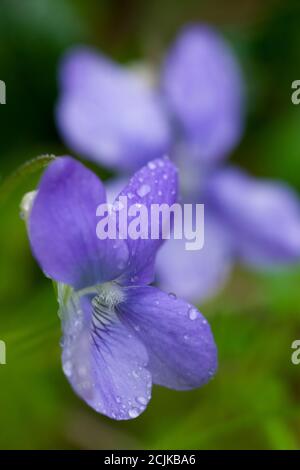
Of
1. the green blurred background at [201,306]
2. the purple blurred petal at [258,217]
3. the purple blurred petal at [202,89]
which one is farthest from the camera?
the purple blurred petal at [202,89]

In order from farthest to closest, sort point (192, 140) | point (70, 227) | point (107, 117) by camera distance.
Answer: point (192, 140) → point (107, 117) → point (70, 227)

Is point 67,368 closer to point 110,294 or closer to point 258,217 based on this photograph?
point 110,294

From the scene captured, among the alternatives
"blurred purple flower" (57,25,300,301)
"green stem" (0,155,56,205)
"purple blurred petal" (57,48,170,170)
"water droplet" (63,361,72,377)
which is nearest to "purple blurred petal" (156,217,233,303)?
"blurred purple flower" (57,25,300,301)

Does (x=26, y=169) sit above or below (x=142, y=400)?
above

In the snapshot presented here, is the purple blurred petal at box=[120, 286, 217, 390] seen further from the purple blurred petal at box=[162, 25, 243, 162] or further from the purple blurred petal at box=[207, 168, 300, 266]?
the purple blurred petal at box=[162, 25, 243, 162]

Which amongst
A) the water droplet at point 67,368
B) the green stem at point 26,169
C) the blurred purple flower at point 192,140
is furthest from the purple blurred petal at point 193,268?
the water droplet at point 67,368

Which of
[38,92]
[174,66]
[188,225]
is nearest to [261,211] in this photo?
[188,225]

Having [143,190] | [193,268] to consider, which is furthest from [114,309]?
[193,268]

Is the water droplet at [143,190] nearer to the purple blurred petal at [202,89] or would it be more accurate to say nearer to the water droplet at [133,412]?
the water droplet at [133,412]
